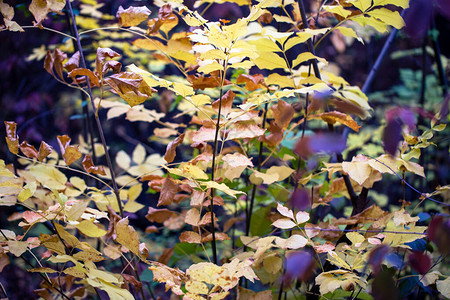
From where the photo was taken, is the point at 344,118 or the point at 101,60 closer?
the point at 101,60

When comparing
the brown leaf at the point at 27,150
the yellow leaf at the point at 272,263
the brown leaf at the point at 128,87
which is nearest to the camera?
the brown leaf at the point at 128,87

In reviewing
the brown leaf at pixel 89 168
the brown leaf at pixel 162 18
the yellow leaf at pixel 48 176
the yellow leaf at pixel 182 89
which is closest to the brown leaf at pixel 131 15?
the brown leaf at pixel 162 18

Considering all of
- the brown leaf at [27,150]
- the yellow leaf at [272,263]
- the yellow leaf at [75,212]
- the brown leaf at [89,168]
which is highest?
the brown leaf at [27,150]

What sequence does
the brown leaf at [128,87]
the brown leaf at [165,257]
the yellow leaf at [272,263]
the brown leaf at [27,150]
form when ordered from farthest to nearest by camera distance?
the brown leaf at [165,257] < the yellow leaf at [272,263] < the brown leaf at [27,150] < the brown leaf at [128,87]

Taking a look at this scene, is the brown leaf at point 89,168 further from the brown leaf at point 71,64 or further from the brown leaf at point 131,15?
the brown leaf at point 131,15

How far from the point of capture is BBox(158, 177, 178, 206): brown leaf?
0.69 m

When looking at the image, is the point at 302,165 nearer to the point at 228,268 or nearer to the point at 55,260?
the point at 228,268

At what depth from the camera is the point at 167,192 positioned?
27.4 inches

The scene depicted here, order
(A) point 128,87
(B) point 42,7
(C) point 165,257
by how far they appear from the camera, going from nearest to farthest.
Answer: (A) point 128,87 → (B) point 42,7 → (C) point 165,257

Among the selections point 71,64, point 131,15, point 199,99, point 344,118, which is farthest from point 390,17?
point 71,64

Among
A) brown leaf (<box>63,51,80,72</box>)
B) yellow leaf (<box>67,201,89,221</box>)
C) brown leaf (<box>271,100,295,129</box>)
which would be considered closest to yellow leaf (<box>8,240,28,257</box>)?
yellow leaf (<box>67,201,89,221</box>)

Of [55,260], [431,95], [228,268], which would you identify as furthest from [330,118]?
[431,95]

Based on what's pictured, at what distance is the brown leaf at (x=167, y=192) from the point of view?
686 mm

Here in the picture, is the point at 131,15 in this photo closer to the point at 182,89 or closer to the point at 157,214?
the point at 182,89
